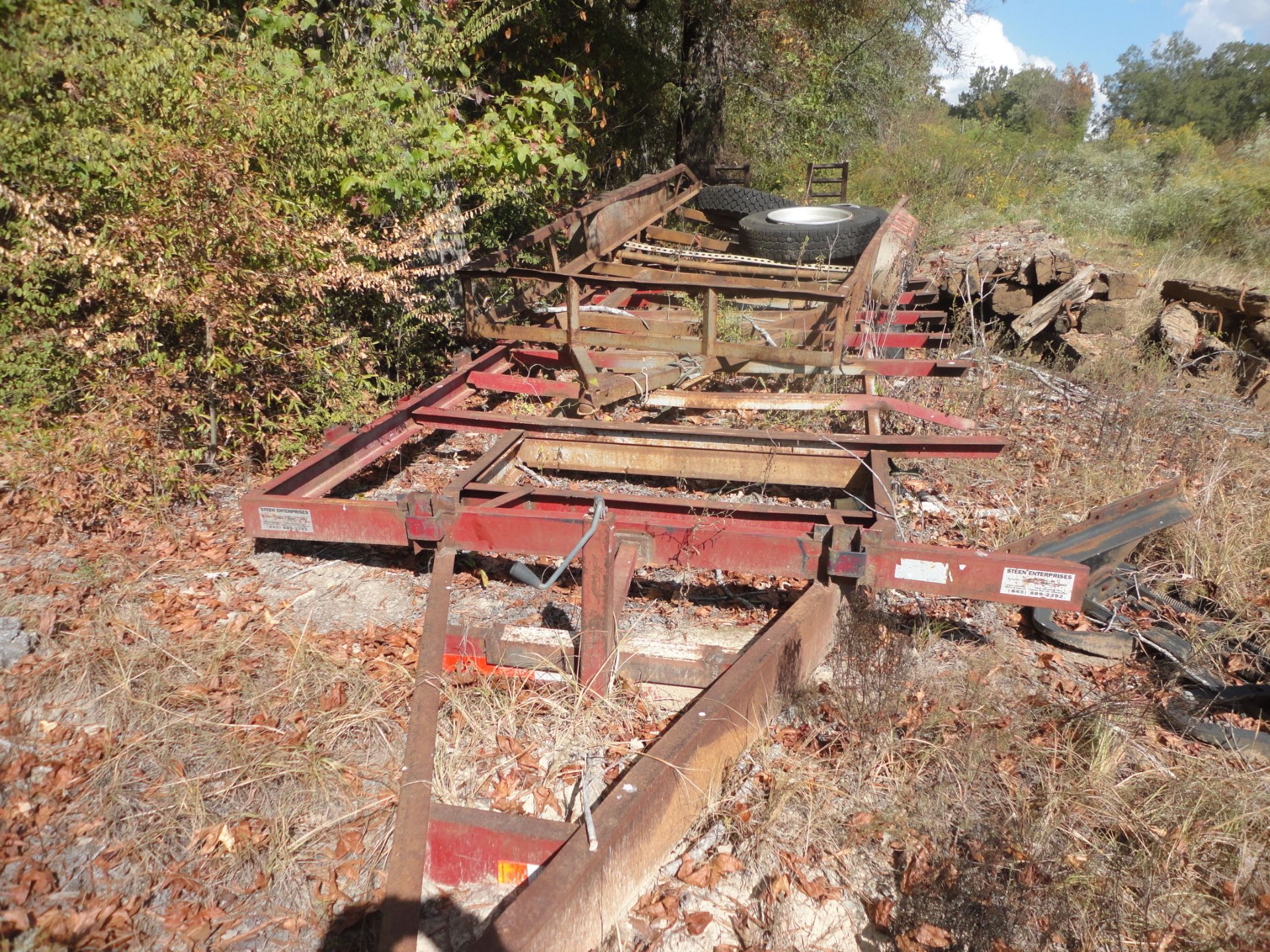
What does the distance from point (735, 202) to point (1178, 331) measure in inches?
182

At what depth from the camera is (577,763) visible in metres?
2.64

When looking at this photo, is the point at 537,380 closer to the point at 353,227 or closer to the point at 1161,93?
the point at 353,227

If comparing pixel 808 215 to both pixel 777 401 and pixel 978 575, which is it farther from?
pixel 978 575

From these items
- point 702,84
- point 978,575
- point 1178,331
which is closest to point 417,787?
point 978,575

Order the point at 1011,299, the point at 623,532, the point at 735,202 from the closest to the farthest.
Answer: the point at 623,532 < the point at 1011,299 < the point at 735,202

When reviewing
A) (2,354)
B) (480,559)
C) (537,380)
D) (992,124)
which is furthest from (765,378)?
(992,124)

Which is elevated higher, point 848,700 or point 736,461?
point 736,461

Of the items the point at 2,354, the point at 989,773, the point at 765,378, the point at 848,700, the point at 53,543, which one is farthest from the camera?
the point at 765,378

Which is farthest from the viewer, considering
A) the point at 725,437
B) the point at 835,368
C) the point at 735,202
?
the point at 735,202

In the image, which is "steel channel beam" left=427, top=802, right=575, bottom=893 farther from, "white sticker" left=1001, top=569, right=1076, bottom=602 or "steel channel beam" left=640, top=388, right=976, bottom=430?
"steel channel beam" left=640, top=388, right=976, bottom=430

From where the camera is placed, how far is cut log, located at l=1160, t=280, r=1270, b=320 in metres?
6.56

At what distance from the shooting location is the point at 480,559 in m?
3.98

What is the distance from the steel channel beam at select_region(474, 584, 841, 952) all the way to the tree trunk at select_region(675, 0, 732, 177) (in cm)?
967

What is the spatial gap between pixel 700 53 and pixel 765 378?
704 centimetres
